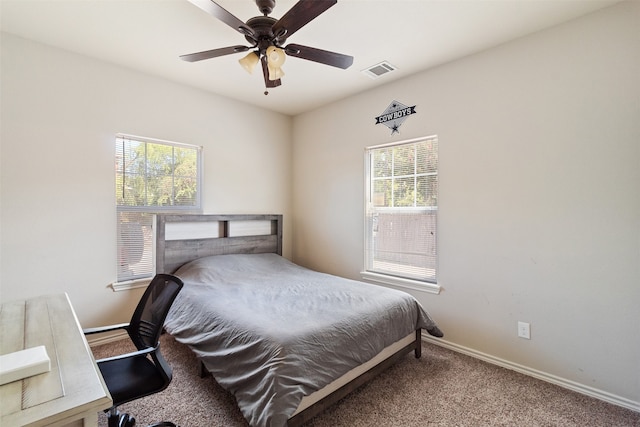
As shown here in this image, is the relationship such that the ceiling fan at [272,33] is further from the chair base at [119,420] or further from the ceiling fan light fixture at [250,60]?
the chair base at [119,420]

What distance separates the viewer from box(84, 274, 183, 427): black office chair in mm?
1422

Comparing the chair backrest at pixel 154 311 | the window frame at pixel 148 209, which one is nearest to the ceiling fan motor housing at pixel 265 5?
the chair backrest at pixel 154 311

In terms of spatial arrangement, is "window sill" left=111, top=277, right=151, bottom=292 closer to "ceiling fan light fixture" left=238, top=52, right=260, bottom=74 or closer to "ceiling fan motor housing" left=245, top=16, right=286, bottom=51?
"ceiling fan light fixture" left=238, top=52, right=260, bottom=74

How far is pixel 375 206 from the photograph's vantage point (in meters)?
3.36

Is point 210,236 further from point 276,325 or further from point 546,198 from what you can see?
point 546,198

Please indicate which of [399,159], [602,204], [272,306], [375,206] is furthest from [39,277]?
[602,204]

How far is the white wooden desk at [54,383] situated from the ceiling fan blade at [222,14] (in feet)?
5.25

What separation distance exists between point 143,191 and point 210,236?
2.65 feet

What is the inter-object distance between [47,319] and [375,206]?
2.80 m

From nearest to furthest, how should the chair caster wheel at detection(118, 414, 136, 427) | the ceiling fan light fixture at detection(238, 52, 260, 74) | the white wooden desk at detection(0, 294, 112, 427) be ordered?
the white wooden desk at detection(0, 294, 112, 427), the chair caster wheel at detection(118, 414, 136, 427), the ceiling fan light fixture at detection(238, 52, 260, 74)

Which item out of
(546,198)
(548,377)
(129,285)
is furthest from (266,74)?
(548,377)

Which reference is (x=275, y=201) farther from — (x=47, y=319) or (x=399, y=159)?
(x=47, y=319)

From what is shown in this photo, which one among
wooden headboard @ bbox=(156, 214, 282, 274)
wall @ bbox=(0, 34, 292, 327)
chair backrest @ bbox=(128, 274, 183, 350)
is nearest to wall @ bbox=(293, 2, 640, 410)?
wooden headboard @ bbox=(156, 214, 282, 274)

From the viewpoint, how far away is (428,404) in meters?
1.94
